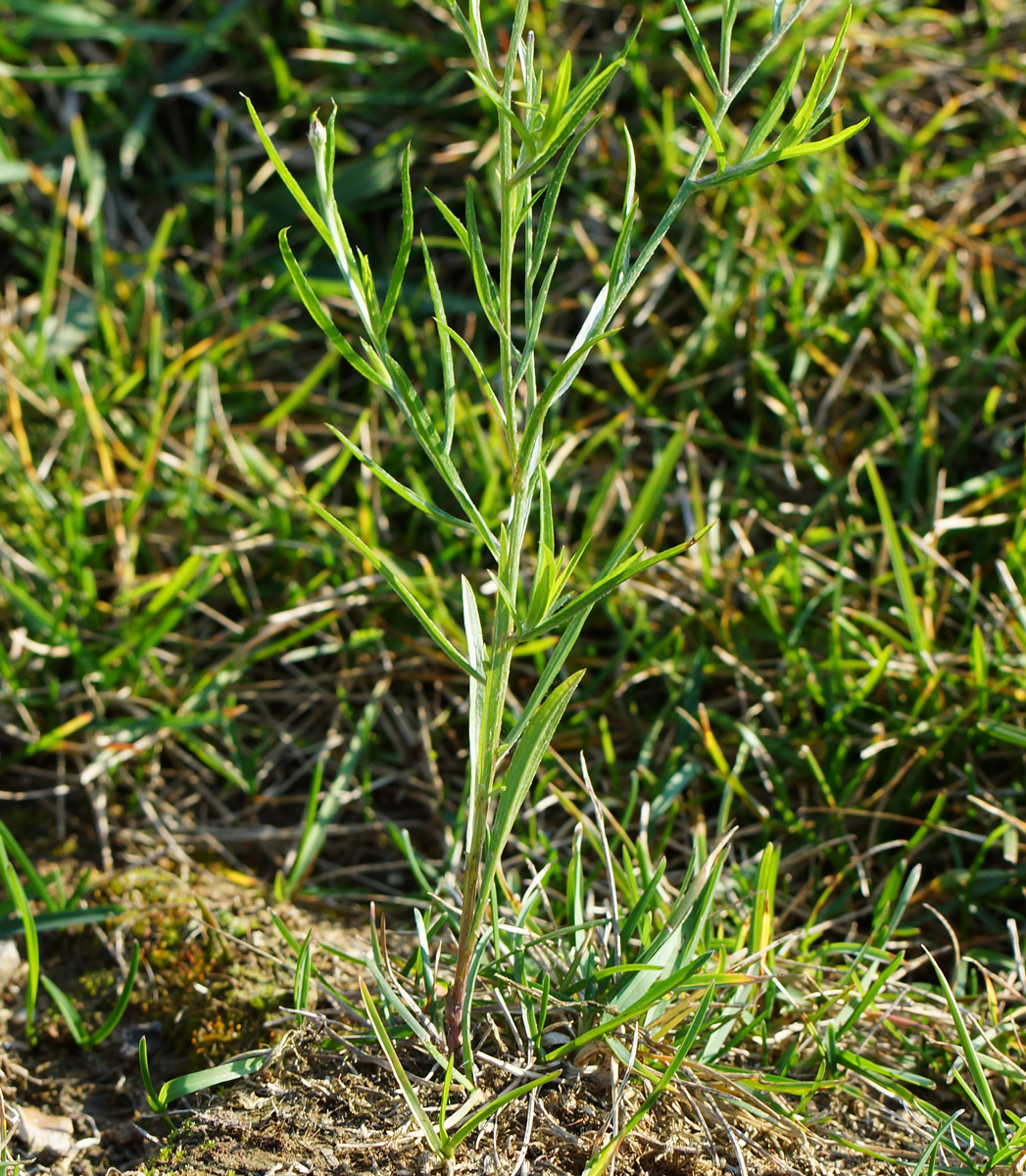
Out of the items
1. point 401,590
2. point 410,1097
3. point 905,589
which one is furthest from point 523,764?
point 905,589

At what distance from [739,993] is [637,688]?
2.40ft

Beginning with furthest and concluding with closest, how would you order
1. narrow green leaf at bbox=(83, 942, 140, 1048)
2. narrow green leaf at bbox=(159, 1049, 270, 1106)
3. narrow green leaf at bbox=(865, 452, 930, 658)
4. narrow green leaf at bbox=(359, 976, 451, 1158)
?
narrow green leaf at bbox=(865, 452, 930, 658) → narrow green leaf at bbox=(83, 942, 140, 1048) → narrow green leaf at bbox=(159, 1049, 270, 1106) → narrow green leaf at bbox=(359, 976, 451, 1158)

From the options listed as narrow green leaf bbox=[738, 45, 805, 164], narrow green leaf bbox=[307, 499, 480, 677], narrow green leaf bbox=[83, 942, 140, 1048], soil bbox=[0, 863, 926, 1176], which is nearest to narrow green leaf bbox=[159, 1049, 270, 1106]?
soil bbox=[0, 863, 926, 1176]

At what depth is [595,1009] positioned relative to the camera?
1.25 meters

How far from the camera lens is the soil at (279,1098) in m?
1.16

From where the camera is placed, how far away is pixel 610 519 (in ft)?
7.19

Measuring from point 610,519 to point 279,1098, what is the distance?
4.21 ft

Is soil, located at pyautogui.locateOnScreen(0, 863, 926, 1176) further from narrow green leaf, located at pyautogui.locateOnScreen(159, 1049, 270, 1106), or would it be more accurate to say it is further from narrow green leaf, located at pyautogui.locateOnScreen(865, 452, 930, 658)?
narrow green leaf, located at pyautogui.locateOnScreen(865, 452, 930, 658)

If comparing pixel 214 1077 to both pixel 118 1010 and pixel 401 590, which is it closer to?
pixel 118 1010

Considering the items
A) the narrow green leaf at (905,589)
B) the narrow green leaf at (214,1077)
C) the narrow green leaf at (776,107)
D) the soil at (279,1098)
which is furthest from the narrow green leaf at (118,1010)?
the narrow green leaf at (905,589)

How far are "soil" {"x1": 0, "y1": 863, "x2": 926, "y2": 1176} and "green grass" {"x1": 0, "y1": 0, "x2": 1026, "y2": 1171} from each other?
59mm

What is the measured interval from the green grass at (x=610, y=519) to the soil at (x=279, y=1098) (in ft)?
0.19

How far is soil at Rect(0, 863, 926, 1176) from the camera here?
116 cm

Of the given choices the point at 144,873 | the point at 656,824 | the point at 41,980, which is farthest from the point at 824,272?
the point at 41,980
